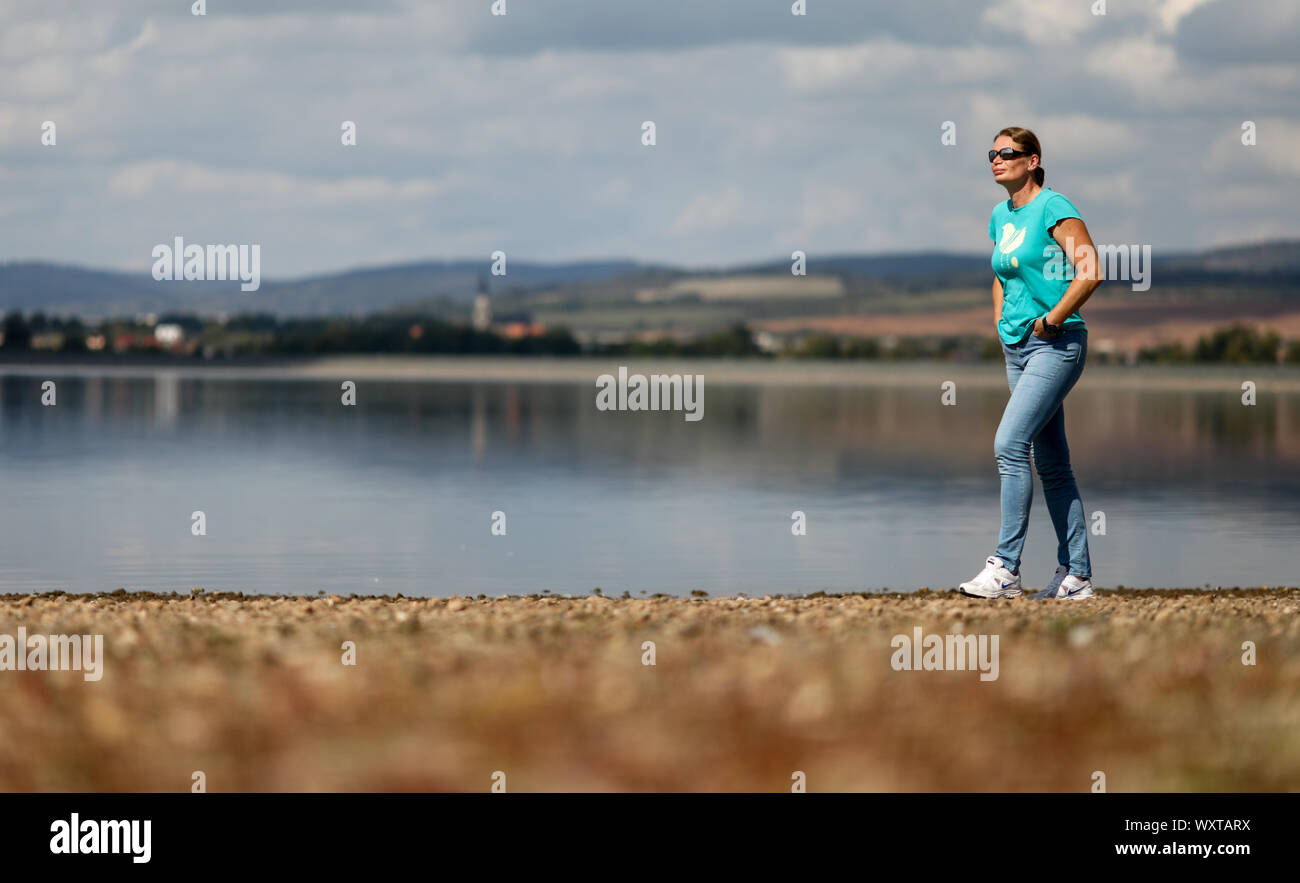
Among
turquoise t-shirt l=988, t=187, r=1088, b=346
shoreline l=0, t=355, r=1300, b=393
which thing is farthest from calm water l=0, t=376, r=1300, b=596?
shoreline l=0, t=355, r=1300, b=393

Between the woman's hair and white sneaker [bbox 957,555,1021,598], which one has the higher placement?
the woman's hair

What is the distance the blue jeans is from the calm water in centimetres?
185

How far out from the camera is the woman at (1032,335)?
894cm

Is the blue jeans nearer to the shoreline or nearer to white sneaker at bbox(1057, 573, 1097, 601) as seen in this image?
white sneaker at bbox(1057, 573, 1097, 601)

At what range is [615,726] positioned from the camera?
17.9ft

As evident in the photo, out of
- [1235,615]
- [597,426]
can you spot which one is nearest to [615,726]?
[1235,615]

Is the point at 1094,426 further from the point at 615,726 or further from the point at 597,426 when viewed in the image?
the point at 615,726

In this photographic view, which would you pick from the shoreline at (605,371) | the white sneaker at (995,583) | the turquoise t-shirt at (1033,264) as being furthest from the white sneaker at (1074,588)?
the shoreline at (605,371)

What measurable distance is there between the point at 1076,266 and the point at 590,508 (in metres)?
8.09

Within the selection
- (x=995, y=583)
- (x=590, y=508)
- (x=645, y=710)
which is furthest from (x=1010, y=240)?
(x=590, y=508)

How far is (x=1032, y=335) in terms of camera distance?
29.8 feet

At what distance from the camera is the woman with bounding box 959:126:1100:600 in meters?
8.94
